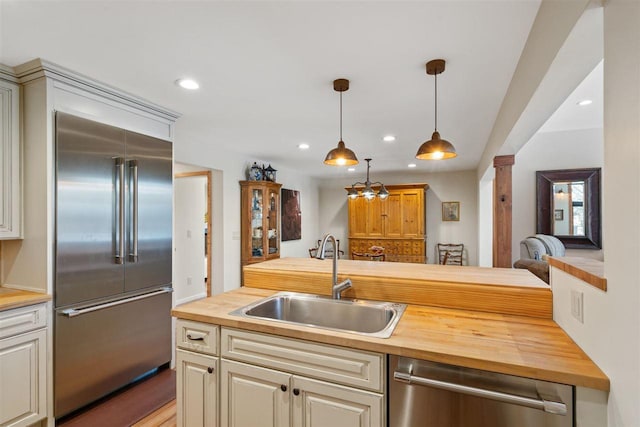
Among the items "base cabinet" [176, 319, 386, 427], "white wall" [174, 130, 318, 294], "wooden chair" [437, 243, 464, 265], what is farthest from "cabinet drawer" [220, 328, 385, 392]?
"wooden chair" [437, 243, 464, 265]

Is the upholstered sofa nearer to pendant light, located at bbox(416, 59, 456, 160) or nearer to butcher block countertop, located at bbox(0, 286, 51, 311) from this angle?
pendant light, located at bbox(416, 59, 456, 160)

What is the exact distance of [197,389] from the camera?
5.48ft

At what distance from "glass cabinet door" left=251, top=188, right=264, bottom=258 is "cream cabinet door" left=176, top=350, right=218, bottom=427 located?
3.28m

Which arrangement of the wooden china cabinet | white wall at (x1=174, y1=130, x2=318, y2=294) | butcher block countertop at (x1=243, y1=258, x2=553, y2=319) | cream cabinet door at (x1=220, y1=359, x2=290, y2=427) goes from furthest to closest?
the wooden china cabinet
white wall at (x1=174, y1=130, x2=318, y2=294)
butcher block countertop at (x1=243, y1=258, x2=553, y2=319)
cream cabinet door at (x1=220, y1=359, x2=290, y2=427)

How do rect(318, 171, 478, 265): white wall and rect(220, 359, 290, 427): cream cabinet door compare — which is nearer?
rect(220, 359, 290, 427): cream cabinet door

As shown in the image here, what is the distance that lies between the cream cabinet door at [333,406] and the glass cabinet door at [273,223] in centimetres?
386

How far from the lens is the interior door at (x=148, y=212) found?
2.55 m

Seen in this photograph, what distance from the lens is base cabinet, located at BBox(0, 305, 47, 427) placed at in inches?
74.4

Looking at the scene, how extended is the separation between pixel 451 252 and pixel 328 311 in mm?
5561

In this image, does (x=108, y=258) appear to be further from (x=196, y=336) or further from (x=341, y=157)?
(x=341, y=157)

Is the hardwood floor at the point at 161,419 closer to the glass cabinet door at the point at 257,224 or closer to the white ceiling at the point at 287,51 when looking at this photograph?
the white ceiling at the point at 287,51


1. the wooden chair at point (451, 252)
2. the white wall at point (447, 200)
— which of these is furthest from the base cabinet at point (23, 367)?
the white wall at point (447, 200)

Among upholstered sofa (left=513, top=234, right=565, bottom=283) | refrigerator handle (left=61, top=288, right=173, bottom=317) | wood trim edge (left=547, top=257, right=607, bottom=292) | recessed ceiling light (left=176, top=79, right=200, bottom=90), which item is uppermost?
recessed ceiling light (left=176, top=79, right=200, bottom=90)

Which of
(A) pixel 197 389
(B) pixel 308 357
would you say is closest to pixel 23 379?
(A) pixel 197 389
